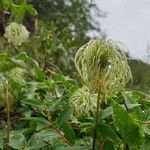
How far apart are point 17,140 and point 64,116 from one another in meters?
0.18

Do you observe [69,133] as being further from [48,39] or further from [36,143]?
[48,39]

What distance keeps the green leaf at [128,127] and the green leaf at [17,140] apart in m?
0.35

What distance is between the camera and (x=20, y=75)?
99.4 inches

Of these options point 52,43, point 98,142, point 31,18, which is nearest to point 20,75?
point 98,142

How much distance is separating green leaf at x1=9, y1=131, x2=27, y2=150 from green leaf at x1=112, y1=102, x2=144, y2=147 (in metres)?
0.35

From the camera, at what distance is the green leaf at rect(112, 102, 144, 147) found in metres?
1.63

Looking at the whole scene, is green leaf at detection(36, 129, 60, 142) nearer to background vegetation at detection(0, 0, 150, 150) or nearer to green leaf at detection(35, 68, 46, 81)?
background vegetation at detection(0, 0, 150, 150)

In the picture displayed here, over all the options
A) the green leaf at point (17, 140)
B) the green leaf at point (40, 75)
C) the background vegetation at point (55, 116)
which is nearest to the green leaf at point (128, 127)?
the background vegetation at point (55, 116)

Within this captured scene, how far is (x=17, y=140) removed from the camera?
75.5 inches

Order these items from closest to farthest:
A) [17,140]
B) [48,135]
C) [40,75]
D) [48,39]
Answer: [48,135]
[17,140]
[40,75]
[48,39]

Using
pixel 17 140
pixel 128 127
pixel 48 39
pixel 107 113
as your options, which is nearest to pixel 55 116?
pixel 17 140

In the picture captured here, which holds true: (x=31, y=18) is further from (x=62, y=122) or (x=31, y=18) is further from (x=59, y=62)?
(x=62, y=122)

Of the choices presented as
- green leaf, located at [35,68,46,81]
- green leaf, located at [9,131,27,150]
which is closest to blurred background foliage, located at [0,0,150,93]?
green leaf, located at [35,68,46,81]

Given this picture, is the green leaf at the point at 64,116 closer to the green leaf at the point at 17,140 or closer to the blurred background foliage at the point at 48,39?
the green leaf at the point at 17,140
